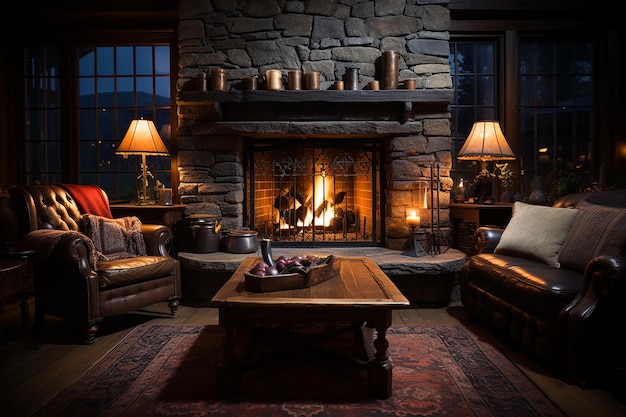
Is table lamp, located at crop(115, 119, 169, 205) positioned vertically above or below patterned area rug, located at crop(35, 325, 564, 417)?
above

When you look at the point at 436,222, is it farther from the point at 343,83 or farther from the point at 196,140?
the point at 196,140

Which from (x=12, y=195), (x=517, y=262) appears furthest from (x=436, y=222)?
(x=12, y=195)

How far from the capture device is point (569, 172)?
15.4ft

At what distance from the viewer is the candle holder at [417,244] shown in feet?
12.8

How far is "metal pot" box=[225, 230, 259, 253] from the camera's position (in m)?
4.01

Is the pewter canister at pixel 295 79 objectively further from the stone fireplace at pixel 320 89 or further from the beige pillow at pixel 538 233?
the beige pillow at pixel 538 233

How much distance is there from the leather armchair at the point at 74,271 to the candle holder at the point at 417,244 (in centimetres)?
192

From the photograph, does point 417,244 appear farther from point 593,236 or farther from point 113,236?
point 113,236

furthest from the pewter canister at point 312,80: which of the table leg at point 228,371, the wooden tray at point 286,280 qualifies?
the table leg at point 228,371

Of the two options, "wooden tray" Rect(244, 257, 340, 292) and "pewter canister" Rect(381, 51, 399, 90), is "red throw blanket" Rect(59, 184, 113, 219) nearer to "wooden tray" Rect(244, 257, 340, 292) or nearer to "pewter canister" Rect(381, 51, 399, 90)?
"wooden tray" Rect(244, 257, 340, 292)

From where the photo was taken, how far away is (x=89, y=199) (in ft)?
11.8

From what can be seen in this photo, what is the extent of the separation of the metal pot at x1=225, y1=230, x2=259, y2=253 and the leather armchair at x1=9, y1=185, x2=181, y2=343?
63cm

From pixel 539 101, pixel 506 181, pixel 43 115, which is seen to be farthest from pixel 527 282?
pixel 43 115

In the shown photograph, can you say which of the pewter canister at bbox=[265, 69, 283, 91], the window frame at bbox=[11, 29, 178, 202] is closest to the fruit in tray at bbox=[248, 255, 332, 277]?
the pewter canister at bbox=[265, 69, 283, 91]
